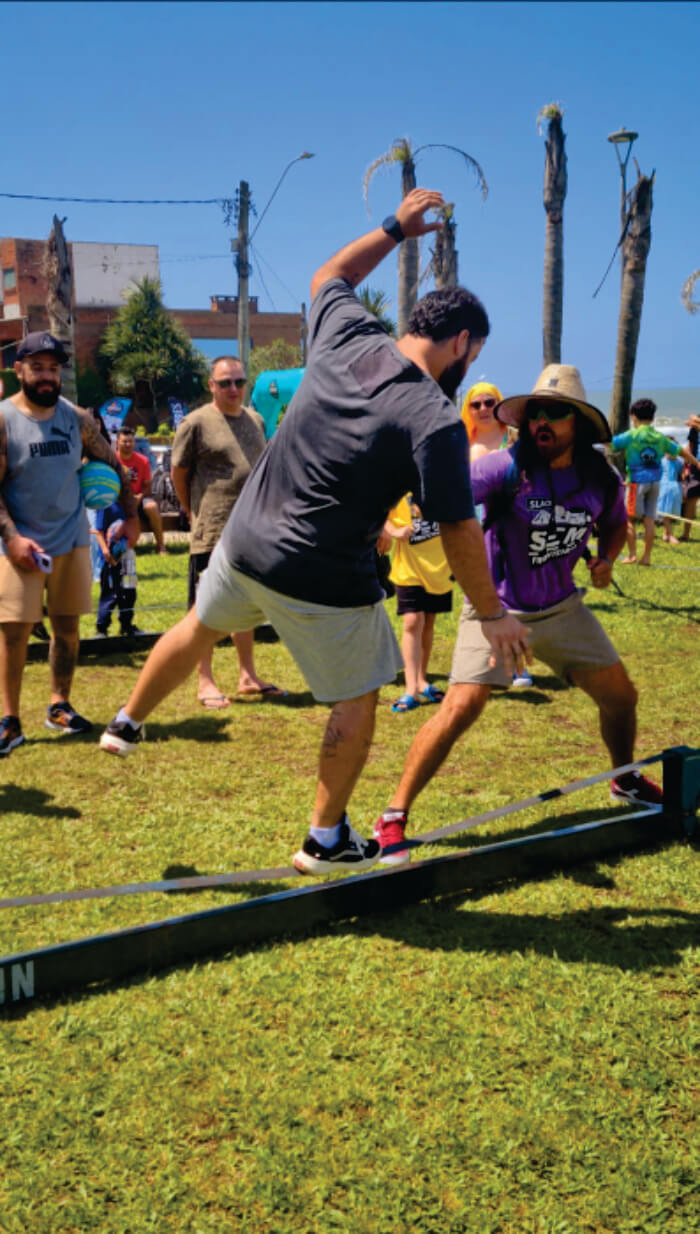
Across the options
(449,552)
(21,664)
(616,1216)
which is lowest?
(616,1216)

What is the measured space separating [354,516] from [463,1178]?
1977mm

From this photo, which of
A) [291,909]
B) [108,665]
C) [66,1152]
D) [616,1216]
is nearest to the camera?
[616,1216]

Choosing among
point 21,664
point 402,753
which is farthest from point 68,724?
point 402,753

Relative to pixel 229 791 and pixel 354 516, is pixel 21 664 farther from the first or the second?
pixel 354 516

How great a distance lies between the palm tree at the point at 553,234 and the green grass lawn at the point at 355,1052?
66.7 ft

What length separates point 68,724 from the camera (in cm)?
644

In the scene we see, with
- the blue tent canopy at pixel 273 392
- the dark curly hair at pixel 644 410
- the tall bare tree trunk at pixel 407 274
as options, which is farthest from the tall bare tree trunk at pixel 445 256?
the dark curly hair at pixel 644 410

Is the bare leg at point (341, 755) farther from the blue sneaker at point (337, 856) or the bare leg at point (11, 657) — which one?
the bare leg at point (11, 657)

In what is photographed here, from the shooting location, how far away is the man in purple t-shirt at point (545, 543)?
171 inches

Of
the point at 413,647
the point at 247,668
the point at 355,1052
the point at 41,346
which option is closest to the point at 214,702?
the point at 247,668

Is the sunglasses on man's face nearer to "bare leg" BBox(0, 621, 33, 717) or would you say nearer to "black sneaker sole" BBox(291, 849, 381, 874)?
"black sneaker sole" BBox(291, 849, 381, 874)

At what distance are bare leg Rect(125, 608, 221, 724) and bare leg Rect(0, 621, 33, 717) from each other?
2033 millimetres

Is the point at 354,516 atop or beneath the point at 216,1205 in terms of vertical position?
atop

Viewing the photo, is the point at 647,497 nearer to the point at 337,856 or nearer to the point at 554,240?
the point at 337,856
